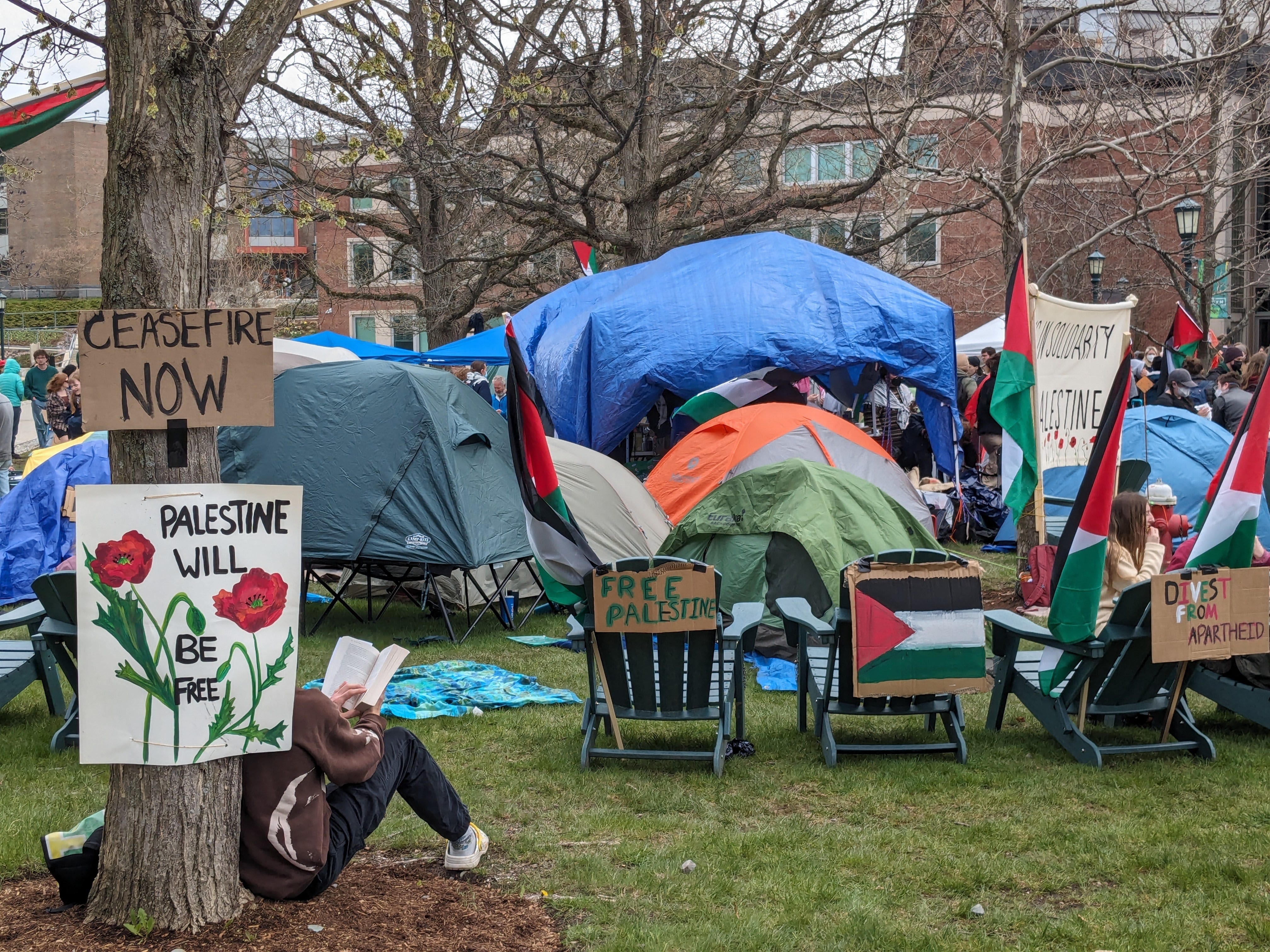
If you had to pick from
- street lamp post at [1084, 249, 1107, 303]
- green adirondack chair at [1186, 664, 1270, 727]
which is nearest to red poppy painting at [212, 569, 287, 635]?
green adirondack chair at [1186, 664, 1270, 727]

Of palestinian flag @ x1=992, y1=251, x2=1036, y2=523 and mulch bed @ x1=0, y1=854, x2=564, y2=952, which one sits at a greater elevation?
palestinian flag @ x1=992, y1=251, x2=1036, y2=523

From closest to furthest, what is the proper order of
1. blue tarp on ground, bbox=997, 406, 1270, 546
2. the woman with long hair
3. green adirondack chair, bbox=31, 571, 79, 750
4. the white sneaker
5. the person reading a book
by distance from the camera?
the person reading a book → the white sneaker → green adirondack chair, bbox=31, 571, 79, 750 → the woman with long hair → blue tarp on ground, bbox=997, 406, 1270, 546

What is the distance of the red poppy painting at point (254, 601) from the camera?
3.57 metres

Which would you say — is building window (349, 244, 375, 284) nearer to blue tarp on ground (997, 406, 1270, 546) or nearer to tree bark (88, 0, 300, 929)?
blue tarp on ground (997, 406, 1270, 546)

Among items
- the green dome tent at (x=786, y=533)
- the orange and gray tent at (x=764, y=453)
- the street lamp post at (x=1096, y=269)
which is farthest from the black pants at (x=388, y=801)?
the street lamp post at (x=1096, y=269)

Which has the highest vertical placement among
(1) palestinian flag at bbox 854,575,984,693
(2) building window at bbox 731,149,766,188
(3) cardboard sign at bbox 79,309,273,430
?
(2) building window at bbox 731,149,766,188

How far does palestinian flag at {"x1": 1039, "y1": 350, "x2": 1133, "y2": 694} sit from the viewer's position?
545 centimetres

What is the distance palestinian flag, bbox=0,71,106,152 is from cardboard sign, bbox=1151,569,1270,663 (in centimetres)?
497

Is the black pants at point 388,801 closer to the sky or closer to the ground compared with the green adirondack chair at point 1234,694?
closer to the sky

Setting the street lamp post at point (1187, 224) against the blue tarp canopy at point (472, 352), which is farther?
the street lamp post at point (1187, 224)

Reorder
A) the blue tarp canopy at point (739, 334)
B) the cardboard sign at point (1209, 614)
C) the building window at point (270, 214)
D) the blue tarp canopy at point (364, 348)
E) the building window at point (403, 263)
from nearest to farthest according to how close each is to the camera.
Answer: the cardboard sign at point (1209, 614) → the building window at point (270, 214) → the blue tarp canopy at point (739, 334) → the blue tarp canopy at point (364, 348) → the building window at point (403, 263)

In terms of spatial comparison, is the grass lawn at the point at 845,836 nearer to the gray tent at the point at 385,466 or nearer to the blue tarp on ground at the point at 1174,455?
the gray tent at the point at 385,466

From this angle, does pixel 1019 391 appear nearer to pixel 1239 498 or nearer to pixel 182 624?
pixel 1239 498

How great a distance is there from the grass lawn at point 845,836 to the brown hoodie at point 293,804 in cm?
91
